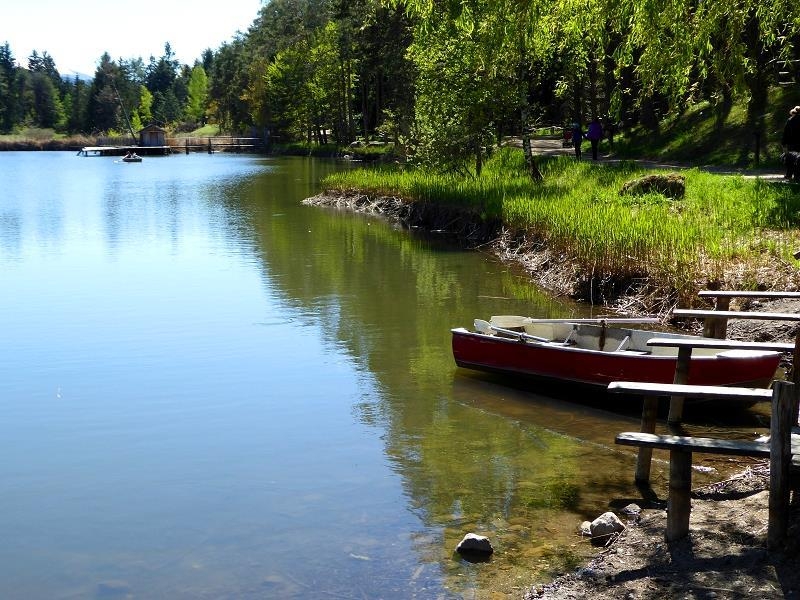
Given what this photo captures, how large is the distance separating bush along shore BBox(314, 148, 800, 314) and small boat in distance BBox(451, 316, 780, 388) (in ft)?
9.49

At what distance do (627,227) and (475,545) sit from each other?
12306 millimetres

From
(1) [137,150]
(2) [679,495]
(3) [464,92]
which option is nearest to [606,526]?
(2) [679,495]

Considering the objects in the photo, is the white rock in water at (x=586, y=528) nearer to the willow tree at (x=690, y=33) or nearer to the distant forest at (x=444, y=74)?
the distant forest at (x=444, y=74)

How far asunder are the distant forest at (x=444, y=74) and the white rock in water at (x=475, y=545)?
709 cm

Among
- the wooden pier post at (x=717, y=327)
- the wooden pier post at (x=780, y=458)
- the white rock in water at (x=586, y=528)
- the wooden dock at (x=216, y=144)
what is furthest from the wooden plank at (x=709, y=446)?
A: the wooden dock at (x=216, y=144)

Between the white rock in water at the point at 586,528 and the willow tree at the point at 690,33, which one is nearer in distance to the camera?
the white rock in water at the point at 586,528

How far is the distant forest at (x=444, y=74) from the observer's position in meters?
13.7

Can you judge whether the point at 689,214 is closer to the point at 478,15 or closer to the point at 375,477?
the point at 478,15

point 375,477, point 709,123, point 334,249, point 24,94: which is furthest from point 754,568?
point 24,94

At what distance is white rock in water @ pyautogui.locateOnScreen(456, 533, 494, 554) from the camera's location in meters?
8.12

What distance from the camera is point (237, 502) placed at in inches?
381

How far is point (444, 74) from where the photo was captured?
32.4 meters

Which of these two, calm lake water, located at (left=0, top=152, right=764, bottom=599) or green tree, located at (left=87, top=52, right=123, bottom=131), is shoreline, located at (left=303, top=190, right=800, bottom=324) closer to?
calm lake water, located at (left=0, top=152, right=764, bottom=599)

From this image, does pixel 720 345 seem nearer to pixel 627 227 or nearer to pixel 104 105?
pixel 627 227
